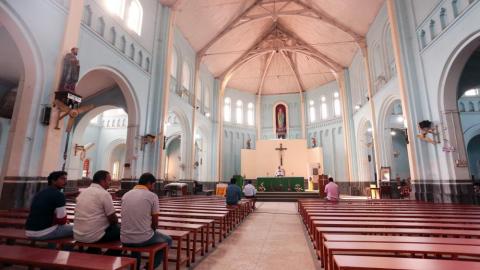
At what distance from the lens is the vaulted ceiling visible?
13.0m

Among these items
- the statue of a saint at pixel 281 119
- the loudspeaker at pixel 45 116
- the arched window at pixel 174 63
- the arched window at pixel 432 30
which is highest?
the arched window at pixel 174 63

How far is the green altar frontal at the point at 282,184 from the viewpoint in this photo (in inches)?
579

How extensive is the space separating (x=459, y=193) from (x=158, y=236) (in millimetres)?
8429

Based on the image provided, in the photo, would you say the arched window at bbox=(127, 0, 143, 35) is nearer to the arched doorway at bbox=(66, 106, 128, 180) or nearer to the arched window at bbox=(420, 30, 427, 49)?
the arched doorway at bbox=(66, 106, 128, 180)

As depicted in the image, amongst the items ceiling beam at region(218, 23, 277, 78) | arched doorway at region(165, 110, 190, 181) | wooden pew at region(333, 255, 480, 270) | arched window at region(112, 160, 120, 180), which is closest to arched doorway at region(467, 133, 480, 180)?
ceiling beam at region(218, 23, 277, 78)

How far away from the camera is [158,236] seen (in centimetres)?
264

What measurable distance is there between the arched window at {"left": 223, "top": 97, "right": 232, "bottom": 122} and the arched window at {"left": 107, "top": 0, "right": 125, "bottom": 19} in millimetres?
12094

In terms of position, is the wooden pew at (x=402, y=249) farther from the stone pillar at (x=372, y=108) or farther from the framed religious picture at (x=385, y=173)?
the stone pillar at (x=372, y=108)

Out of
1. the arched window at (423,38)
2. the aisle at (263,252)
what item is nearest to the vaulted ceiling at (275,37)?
the arched window at (423,38)

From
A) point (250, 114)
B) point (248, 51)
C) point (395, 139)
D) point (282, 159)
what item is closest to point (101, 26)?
point (248, 51)

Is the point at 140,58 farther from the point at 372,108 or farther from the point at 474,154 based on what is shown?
the point at 474,154

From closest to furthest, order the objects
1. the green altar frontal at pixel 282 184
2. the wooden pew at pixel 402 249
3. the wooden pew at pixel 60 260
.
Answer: the wooden pew at pixel 60 260 < the wooden pew at pixel 402 249 < the green altar frontal at pixel 282 184

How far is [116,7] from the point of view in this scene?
8.56 meters

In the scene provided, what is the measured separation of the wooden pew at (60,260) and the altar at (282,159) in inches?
646
